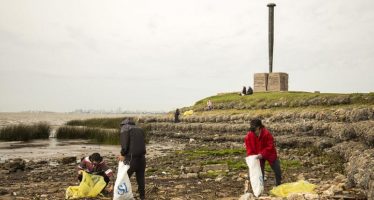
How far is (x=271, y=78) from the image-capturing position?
42.1 metres

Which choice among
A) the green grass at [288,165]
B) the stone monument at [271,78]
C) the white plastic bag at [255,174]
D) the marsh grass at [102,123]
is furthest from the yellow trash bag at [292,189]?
the marsh grass at [102,123]

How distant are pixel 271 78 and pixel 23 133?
2666cm

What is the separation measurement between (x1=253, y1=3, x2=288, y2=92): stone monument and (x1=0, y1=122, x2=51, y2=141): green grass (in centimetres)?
2398

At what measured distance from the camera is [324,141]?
1858 cm

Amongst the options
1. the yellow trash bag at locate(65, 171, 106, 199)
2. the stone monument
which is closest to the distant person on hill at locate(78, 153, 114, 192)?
the yellow trash bag at locate(65, 171, 106, 199)

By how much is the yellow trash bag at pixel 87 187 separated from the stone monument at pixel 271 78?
115 ft

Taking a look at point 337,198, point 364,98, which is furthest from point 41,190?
point 364,98

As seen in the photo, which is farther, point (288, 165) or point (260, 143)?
point (288, 165)

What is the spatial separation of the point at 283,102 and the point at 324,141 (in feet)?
47.7

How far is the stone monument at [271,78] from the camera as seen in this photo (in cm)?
4140

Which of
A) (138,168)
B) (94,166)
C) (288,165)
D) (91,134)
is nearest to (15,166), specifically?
(94,166)

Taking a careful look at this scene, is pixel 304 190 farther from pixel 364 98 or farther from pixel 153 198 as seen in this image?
pixel 364 98

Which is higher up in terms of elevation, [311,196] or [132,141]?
[132,141]

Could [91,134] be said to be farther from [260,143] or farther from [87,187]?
[260,143]
